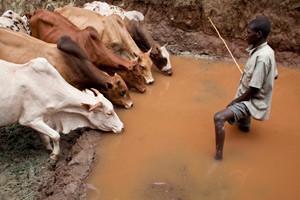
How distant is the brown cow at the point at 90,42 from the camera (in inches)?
262

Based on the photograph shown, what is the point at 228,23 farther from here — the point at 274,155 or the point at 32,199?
the point at 32,199

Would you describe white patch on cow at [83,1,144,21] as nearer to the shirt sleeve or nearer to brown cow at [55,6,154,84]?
brown cow at [55,6,154,84]

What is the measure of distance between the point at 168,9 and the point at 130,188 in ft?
16.6

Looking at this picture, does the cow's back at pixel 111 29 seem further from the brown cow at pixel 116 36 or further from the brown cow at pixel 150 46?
the brown cow at pixel 150 46

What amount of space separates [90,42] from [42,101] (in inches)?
70.4

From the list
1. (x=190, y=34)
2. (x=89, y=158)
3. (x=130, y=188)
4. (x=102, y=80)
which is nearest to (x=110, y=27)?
(x=102, y=80)

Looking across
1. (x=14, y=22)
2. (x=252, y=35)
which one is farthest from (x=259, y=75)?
(x=14, y=22)

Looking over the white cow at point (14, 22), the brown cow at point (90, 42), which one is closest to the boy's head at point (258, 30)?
the brown cow at point (90, 42)

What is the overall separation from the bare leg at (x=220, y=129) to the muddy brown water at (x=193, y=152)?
0.12 m

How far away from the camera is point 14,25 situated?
705 centimetres

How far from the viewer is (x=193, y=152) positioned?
5398 millimetres

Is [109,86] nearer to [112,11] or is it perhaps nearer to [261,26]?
[261,26]

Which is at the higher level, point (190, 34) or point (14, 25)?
point (14, 25)

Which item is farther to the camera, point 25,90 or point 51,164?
point 51,164
